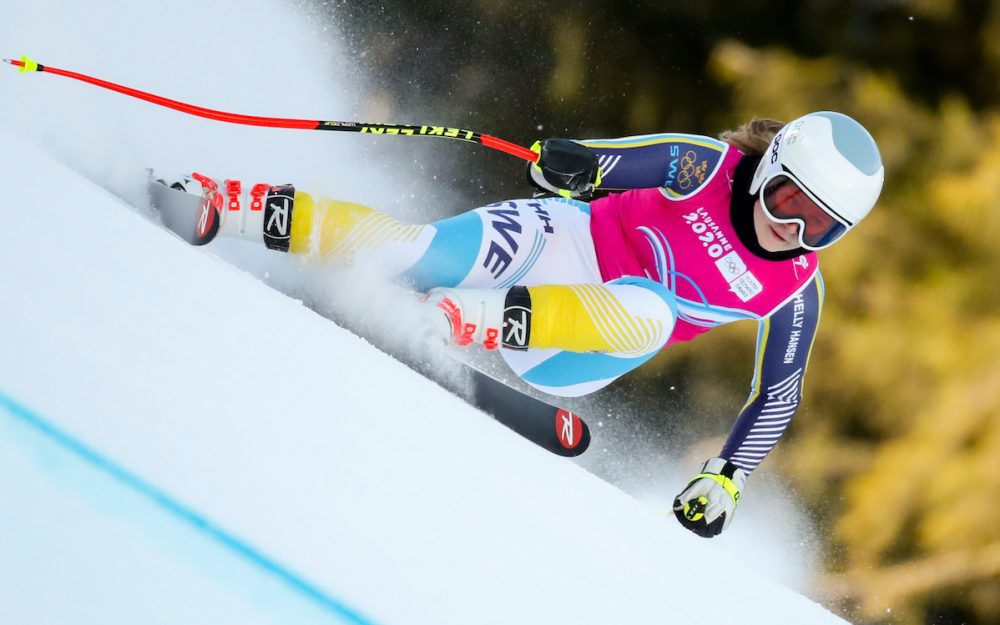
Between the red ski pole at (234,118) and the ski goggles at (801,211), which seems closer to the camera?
the red ski pole at (234,118)

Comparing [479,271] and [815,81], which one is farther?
[815,81]

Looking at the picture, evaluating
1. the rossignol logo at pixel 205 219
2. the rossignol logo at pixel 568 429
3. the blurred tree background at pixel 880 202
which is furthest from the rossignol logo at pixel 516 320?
the blurred tree background at pixel 880 202

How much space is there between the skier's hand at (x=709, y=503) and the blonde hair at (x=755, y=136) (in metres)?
0.64

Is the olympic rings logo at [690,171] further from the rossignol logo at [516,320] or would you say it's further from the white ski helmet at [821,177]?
the rossignol logo at [516,320]

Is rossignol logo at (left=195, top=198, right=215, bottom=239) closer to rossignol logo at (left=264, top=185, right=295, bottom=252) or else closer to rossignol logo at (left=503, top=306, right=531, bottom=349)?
rossignol logo at (left=264, top=185, right=295, bottom=252)

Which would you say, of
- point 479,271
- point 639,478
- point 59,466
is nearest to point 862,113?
point 639,478

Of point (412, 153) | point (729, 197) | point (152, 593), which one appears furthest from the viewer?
point (412, 153)

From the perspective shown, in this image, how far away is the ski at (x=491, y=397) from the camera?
1440 mm

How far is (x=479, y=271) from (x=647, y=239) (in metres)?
0.34

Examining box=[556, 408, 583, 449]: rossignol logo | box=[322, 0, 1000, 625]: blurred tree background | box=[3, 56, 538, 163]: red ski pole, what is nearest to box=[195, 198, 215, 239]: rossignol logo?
box=[3, 56, 538, 163]: red ski pole

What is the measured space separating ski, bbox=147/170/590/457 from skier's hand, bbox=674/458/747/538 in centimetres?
31

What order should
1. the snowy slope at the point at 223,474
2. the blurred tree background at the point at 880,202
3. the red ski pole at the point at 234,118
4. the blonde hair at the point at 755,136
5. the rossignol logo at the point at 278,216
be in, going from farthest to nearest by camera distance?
the blurred tree background at the point at 880,202, the blonde hair at the point at 755,136, the rossignol logo at the point at 278,216, the red ski pole at the point at 234,118, the snowy slope at the point at 223,474

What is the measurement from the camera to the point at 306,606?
0.85 metres

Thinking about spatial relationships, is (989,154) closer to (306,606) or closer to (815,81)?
(815,81)
